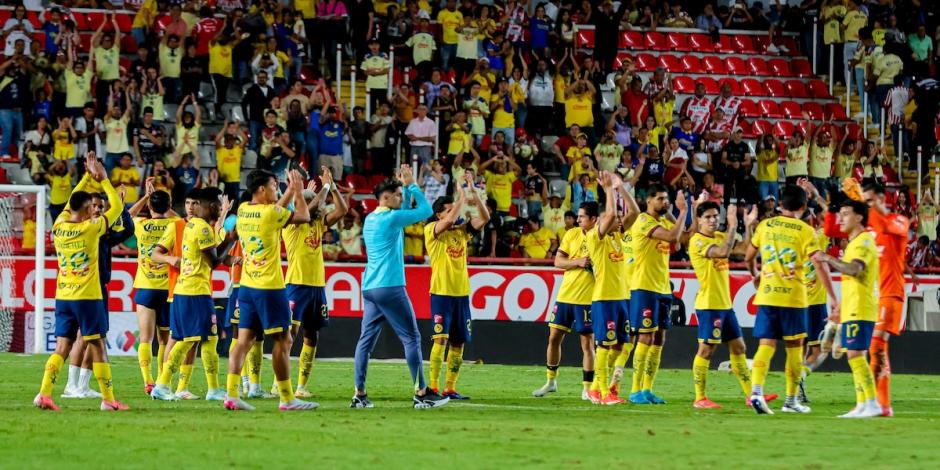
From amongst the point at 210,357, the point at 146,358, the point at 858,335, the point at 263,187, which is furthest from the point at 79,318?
the point at 858,335

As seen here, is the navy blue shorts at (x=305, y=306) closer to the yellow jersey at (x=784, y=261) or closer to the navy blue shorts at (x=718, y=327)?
the navy blue shorts at (x=718, y=327)

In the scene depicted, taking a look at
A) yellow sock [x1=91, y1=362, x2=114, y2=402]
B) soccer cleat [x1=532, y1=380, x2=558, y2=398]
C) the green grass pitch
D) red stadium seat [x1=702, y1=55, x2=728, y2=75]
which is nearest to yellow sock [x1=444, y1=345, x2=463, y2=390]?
the green grass pitch

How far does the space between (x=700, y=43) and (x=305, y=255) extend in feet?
74.3

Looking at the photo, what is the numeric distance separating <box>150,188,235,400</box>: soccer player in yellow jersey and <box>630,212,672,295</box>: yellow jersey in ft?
16.6

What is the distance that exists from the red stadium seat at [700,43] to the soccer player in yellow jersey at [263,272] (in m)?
24.8

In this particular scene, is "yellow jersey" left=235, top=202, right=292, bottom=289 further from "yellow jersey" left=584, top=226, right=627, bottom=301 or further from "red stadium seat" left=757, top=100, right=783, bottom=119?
"red stadium seat" left=757, top=100, right=783, bottom=119

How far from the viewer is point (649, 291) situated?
56.3 feet

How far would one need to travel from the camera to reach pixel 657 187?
16.8 m

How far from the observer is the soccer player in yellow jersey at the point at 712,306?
16109mm

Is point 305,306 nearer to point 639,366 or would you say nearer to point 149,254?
point 149,254

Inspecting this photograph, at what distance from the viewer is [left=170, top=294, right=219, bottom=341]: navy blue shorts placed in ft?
52.4

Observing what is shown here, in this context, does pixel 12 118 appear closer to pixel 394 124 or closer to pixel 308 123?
pixel 308 123

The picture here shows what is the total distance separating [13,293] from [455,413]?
14118mm

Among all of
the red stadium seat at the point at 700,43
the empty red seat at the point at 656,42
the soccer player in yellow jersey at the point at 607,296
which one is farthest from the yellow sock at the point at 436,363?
the red stadium seat at the point at 700,43
